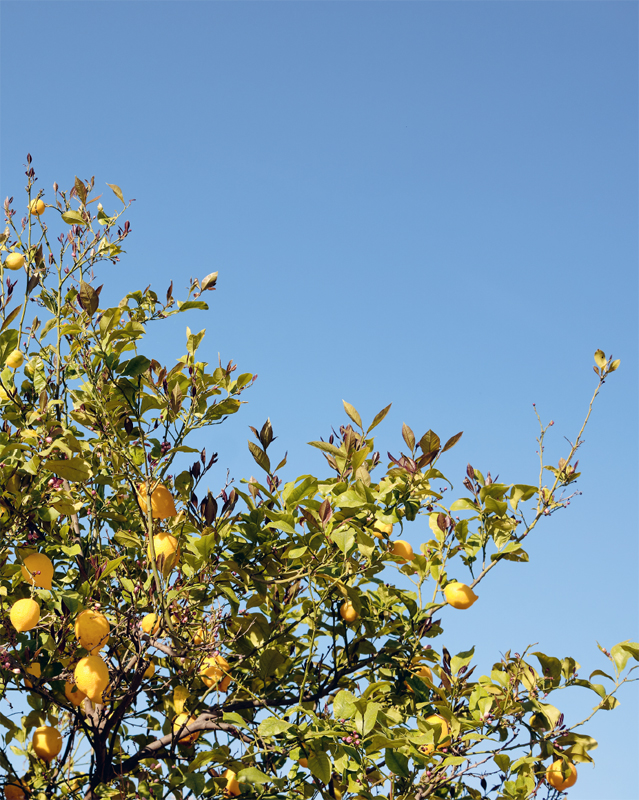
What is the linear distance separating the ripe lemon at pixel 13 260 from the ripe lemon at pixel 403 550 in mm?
2315

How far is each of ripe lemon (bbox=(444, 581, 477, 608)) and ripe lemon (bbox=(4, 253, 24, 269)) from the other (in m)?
2.60

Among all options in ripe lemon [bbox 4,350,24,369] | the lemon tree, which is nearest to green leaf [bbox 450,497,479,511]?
the lemon tree

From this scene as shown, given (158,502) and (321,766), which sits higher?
(158,502)

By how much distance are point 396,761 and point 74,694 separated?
1.49 m

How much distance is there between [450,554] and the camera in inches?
119

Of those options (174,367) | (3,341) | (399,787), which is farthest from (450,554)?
(3,341)

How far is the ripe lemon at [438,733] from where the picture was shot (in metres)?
2.64

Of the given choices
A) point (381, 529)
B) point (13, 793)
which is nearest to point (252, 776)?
point (381, 529)

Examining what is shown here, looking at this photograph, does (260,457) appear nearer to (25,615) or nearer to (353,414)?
(353,414)

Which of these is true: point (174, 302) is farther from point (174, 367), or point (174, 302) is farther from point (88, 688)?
point (88, 688)

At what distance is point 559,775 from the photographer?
2988 mm

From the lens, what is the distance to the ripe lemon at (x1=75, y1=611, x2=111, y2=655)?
2.71 m

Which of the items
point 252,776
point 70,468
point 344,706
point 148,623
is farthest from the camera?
point 148,623

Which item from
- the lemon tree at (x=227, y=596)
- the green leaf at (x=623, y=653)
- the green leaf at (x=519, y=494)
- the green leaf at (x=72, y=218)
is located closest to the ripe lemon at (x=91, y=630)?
the lemon tree at (x=227, y=596)
